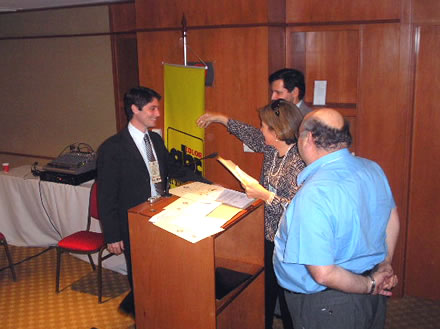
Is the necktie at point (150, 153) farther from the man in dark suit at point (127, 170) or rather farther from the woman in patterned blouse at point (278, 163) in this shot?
the woman in patterned blouse at point (278, 163)

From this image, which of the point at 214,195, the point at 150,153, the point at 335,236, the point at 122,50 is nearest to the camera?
the point at 335,236

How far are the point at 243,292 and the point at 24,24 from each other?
423 centimetres

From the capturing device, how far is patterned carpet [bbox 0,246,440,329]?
346 cm

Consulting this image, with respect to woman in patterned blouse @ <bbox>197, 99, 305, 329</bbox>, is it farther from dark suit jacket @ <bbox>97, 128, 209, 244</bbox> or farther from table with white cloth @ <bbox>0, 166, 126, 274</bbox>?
table with white cloth @ <bbox>0, 166, 126, 274</bbox>

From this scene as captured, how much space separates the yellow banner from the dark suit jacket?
754 millimetres

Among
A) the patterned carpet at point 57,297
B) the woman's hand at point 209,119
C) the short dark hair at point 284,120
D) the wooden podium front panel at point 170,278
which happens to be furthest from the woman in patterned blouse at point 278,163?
the patterned carpet at point 57,297

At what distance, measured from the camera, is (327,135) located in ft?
5.92

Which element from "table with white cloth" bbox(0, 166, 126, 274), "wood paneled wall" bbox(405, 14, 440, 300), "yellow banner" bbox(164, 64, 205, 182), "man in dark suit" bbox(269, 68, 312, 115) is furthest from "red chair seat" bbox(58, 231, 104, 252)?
"wood paneled wall" bbox(405, 14, 440, 300)

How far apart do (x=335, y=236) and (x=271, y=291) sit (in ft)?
4.24

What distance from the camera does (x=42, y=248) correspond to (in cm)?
478

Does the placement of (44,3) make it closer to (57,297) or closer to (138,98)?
(138,98)

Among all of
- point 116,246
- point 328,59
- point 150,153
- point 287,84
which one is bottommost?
point 116,246

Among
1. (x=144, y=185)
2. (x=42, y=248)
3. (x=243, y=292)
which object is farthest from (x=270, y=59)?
(x=42, y=248)

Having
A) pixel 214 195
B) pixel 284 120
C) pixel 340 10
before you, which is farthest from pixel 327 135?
pixel 340 10
